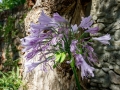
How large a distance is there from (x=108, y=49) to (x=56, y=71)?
1.96 feet

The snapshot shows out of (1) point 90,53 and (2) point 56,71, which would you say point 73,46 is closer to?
(1) point 90,53

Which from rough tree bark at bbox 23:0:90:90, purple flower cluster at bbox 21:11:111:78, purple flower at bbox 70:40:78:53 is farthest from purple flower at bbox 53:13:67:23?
rough tree bark at bbox 23:0:90:90

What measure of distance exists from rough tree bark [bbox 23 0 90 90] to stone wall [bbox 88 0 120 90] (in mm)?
247

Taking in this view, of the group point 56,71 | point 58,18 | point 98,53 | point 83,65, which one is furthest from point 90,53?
point 98,53

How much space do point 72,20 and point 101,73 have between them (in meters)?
0.68

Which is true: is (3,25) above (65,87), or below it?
above

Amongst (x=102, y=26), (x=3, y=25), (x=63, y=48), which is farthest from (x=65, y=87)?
(x=3, y=25)

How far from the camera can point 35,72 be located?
2.66m

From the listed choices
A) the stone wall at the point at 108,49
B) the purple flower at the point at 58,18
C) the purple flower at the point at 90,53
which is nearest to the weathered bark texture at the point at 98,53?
the stone wall at the point at 108,49

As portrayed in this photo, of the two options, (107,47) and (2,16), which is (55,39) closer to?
(107,47)

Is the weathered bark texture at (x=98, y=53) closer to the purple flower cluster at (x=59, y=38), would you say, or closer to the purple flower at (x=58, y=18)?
the purple flower cluster at (x=59, y=38)

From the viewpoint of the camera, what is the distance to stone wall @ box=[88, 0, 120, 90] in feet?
8.48

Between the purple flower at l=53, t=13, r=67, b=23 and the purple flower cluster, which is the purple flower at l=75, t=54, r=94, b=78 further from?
the purple flower at l=53, t=13, r=67, b=23

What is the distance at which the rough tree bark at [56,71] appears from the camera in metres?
2.62
